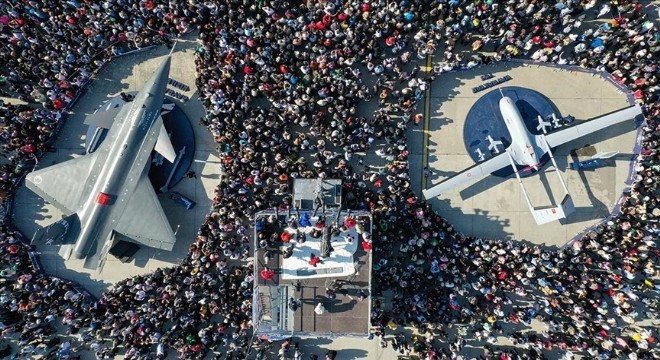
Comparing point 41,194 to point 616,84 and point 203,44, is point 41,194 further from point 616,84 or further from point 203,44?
point 616,84

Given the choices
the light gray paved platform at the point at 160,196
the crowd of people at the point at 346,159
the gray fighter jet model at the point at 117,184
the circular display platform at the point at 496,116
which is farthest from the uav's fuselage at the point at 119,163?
the circular display platform at the point at 496,116

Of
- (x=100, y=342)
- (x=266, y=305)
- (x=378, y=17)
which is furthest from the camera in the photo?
(x=100, y=342)

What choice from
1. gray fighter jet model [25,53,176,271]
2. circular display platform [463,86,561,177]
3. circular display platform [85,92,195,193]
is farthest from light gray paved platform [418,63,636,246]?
gray fighter jet model [25,53,176,271]

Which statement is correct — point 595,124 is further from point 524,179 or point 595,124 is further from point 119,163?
point 119,163

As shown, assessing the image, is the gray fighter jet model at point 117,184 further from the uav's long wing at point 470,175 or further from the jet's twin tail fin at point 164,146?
the uav's long wing at point 470,175

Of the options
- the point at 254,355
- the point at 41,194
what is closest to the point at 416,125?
the point at 254,355

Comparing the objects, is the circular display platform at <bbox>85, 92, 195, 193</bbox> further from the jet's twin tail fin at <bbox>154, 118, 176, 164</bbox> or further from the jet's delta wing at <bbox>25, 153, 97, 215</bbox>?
the jet's delta wing at <bbox>25, 153, 97, 215</bbox>
